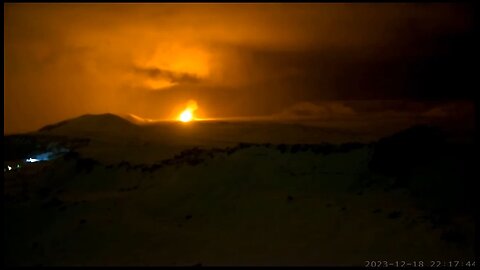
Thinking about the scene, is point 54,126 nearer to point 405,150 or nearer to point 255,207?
point 255,207

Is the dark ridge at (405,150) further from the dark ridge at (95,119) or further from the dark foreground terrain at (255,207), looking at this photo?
the dark ridge at (95,119)

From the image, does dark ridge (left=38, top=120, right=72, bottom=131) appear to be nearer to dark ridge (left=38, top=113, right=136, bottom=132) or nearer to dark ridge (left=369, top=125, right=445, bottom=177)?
dark ridge (left=38, top=113, right=136, bottom=132)

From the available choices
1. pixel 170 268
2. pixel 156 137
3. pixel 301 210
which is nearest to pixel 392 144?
pixel 301 210

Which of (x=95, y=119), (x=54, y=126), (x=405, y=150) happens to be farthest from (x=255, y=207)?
(x=54, y=126)

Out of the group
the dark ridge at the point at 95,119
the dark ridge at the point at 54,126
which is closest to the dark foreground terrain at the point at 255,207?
the dark ridge at the point at 95,119

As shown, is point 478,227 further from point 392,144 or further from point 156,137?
point 156,137

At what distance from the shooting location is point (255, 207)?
14.7m

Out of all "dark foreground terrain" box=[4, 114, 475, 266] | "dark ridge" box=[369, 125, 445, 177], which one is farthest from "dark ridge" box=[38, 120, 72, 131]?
"dark ridge" box=[369, 125, 445, 177]

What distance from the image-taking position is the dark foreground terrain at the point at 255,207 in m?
11.6

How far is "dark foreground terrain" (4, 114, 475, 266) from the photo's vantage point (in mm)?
11555

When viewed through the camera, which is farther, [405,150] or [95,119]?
[95,119]

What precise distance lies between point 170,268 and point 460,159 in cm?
938

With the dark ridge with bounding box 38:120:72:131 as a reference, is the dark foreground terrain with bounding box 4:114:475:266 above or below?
below

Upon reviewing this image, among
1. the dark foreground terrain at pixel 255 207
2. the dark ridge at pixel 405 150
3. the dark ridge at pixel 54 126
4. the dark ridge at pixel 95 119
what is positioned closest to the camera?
the dark foreground terrain at pixel 255 207
